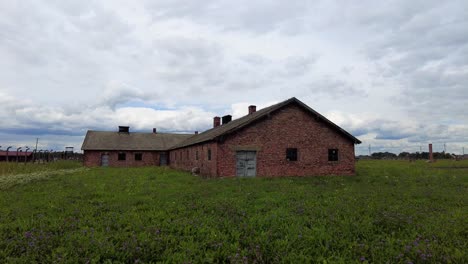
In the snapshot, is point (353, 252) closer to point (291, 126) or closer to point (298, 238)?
point (298, 238)

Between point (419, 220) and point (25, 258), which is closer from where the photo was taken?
point (25, 258)

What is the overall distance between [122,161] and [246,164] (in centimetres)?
2577

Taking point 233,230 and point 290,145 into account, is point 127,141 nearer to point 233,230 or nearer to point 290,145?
point 290,145

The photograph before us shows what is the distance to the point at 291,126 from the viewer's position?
21031mm

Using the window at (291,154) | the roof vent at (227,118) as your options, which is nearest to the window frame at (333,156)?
the window at (291,154)

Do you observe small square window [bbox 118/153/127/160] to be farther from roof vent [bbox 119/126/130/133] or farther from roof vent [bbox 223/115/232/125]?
roof vent [bbox 223/115/232/125]

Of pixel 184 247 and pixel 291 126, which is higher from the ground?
pixel 291 126

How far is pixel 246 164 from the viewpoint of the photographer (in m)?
19.9

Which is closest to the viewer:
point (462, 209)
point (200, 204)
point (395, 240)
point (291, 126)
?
point (395, 240)

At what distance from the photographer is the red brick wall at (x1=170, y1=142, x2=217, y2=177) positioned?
2002 centimetres

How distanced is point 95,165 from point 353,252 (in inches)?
1548

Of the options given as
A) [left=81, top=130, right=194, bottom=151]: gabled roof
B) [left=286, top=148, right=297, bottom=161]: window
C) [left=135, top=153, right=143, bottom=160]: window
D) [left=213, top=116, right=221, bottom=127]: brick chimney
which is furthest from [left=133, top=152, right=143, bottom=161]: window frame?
[left=286, top=148, right=297, bottom=161]: window

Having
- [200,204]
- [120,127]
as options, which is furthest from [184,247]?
[120,127]

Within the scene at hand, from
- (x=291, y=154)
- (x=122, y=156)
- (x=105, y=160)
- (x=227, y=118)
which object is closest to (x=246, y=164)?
(x=291, y=154)
